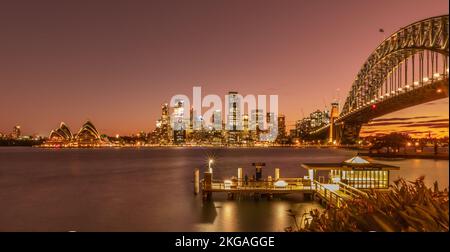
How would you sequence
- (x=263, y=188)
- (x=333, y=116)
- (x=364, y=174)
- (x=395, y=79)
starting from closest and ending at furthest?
(x=364, y=174)
(x=263, y=188)
(x=395, y=79)
(x=333, y=116)

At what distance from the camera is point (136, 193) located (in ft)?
105

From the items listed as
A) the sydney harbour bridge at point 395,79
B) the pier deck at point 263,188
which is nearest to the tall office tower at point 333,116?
the sydney harbour bridge at point 395,79

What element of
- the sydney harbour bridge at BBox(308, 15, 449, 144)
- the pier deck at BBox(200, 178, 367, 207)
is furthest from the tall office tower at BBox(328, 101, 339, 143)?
the pier deck at BBox(200, 178, 367, 207)

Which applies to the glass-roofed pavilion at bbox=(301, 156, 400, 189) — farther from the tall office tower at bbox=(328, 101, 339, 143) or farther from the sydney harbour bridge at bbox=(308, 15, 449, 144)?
the tall office tower at bbox=(328, 101, 339, 143)

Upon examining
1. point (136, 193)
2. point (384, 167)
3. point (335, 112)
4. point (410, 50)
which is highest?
point (410, 50)

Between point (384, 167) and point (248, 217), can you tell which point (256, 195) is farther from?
point (384, 167)

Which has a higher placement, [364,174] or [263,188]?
[364,174]

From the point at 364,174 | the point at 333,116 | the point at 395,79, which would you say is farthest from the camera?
the point at 333,116

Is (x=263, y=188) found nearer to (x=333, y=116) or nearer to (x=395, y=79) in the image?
(x=395, y=79)

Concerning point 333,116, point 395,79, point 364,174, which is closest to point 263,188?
point 364,174

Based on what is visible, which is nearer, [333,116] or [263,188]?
[263,188]
